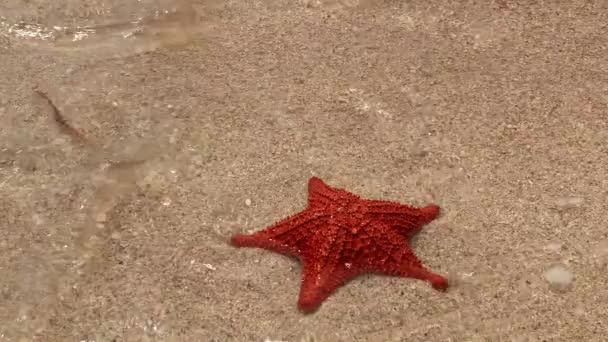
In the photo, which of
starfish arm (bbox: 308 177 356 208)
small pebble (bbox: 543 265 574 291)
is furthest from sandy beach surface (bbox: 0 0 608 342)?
starfish arm (bbox: 308 177 356 208)

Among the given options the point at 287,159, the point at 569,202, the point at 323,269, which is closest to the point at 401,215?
the point at 323,269

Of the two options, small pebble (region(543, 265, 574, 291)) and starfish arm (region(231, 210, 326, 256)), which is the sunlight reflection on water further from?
small pebble (region(543, 265, 574, 291))

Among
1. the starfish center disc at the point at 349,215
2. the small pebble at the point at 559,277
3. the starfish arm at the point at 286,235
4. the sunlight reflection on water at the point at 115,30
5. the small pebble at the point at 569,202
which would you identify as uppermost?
the sunlight reflection on water at the point at 115,30

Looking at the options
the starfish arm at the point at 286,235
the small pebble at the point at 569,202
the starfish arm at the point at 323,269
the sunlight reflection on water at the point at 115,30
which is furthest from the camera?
the sunlight reflection on water at the point at 115,30

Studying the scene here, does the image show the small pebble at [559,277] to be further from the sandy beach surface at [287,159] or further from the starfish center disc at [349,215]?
the starfish center disc at [349,215]

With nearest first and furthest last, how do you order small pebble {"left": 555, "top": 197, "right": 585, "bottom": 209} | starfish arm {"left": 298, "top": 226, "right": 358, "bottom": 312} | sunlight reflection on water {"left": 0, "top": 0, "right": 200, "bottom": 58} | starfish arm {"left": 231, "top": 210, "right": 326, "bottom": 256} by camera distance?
starfish arm {"left": 298, "top": 226, "right": 358, "bottom": 312} < starfish arm {"left": 231, "top": 210, "right": 326, "bottom": 256} < small pebble {"left": 555, "top": 197, "right": 585, "bottom": 209} < sunlight reflection on water {"left": 0, "top": 0, "right": 200, "bottom": 58}

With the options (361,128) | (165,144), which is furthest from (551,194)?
(165,144)

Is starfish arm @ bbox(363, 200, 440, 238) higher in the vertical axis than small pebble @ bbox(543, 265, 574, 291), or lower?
higher

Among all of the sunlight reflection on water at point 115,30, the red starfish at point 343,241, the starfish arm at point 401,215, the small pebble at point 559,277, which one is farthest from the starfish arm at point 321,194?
the sunlight reflection on water at point 115,30

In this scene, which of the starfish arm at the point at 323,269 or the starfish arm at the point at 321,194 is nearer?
the starfish arm at the point at 323,269

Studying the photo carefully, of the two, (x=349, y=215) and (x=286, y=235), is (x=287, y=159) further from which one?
(x=349, y=215)
